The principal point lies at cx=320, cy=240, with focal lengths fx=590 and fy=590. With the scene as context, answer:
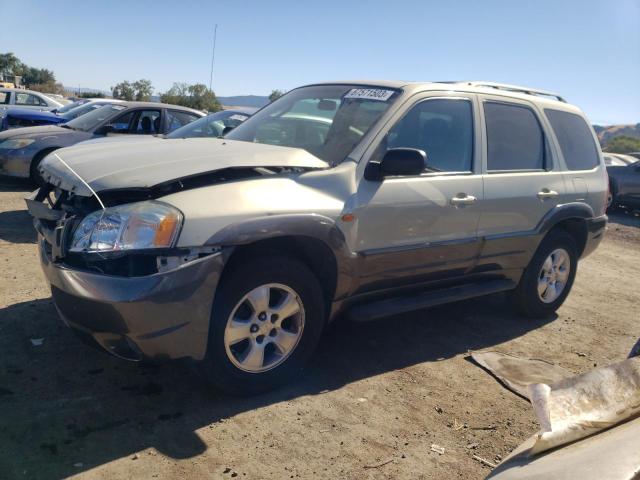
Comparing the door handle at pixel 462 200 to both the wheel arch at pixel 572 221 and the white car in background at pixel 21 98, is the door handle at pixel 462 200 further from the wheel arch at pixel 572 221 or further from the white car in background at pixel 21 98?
the white car in background at pixel 21 98

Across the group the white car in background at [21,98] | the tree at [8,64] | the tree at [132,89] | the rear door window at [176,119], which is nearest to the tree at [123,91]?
the tree at [132,89]

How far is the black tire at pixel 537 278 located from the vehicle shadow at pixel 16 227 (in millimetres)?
4953

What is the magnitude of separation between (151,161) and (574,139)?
4.06 m

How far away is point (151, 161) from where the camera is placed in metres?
3.37

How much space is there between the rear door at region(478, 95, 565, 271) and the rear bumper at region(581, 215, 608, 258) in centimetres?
67

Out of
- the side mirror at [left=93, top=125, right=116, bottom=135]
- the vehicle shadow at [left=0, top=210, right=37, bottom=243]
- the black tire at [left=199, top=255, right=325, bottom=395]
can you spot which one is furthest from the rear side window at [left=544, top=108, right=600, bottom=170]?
the side mirror at [left=93, top=125, right=116, bottom=135]

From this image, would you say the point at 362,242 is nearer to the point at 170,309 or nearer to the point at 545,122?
the point at 170,309

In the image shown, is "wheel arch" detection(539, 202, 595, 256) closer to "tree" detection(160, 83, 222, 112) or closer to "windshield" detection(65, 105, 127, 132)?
"windshield" detection(65, 105, 127, 132)

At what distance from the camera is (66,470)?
2.67 m

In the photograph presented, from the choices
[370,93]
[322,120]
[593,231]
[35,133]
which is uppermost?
[370,93]

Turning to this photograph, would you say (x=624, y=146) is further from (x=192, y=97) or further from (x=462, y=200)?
(x=462, y=200)

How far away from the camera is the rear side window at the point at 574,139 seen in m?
5.39

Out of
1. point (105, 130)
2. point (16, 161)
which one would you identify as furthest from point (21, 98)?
point (105, 130)

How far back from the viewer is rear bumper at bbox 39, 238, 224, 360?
Result: 9.45 ft
